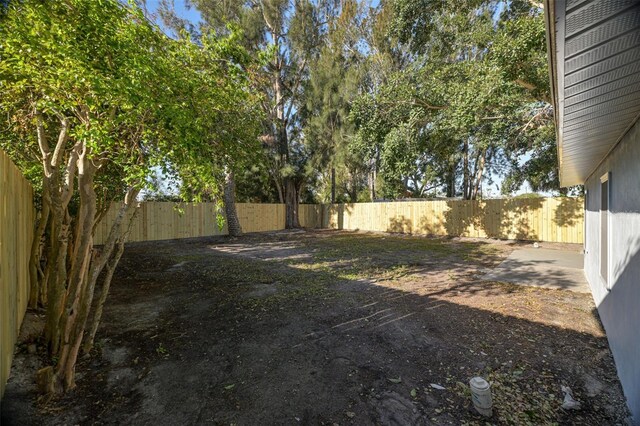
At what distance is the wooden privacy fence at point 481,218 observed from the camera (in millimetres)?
9539

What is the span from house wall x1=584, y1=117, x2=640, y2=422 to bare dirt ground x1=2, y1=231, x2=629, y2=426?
24cm

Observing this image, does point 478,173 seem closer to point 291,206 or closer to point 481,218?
point 481,218

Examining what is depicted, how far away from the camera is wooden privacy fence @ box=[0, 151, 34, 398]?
2.00 metres

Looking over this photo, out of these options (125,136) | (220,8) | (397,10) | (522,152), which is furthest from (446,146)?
(220,8)

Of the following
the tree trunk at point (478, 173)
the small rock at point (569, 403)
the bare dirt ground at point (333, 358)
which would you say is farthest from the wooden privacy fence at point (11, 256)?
the tree trunk at point (478, 173)

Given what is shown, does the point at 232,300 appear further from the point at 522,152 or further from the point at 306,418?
the point at 522,152

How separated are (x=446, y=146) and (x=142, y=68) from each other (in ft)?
34.8

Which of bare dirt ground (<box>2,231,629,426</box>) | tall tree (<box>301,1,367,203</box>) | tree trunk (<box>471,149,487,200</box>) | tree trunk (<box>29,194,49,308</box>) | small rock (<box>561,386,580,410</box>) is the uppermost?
tall tree (<box>301,1,367,203</box>)

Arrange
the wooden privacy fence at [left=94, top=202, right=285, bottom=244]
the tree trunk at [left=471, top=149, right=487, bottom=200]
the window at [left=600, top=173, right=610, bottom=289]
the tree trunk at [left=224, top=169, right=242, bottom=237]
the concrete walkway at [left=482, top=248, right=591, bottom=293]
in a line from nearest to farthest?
the window at [left=600, top=173, right=610, bottom=289] < the concrete walkway at [left=482, top=248, right=591, bottom=293] < the wooden privacy fence at [left=94, top=202, right=285, bottom=244] < the tree trunk at [left=224, top=169, right=242, bottom=237] < the tree trunk at [left=471, top=149, right=487, bottom=200]

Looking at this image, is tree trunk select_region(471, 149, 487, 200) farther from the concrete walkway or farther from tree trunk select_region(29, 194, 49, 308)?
tree trunk select_region(29, 194, 49, 308)

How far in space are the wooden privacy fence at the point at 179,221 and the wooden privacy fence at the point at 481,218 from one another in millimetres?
5202

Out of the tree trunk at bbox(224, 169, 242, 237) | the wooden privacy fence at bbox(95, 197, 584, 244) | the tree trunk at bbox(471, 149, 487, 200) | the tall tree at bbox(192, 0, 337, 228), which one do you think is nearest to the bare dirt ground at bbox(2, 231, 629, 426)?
the wooden privacy fence at bbox(95, 197, 584, 244)

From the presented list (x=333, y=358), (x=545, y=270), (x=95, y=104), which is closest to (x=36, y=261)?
(x=95, y=104)

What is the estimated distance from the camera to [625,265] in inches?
88.4
